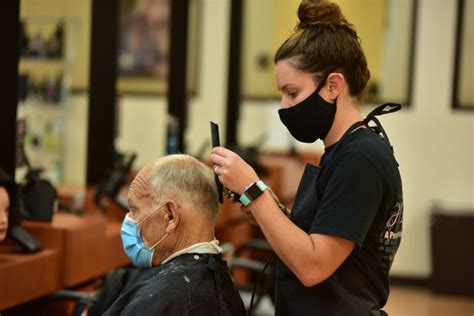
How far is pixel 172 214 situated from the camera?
2125mm

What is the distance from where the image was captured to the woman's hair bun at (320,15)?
2.00 meters

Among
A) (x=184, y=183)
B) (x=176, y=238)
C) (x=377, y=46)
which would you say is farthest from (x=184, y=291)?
(x=377, y=46)

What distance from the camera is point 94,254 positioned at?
129 inches

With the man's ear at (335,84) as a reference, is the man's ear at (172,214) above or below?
below

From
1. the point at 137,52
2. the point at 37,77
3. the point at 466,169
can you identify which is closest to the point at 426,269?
the point at 466,169

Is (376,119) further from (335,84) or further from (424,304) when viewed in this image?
(424,304)

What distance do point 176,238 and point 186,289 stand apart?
0.14 meters

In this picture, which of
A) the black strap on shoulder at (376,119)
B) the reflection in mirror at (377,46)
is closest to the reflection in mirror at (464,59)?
the reflection in mirror at (377,46)

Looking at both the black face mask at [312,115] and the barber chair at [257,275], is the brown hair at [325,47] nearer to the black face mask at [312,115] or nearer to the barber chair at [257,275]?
the black face mask at [312,115]

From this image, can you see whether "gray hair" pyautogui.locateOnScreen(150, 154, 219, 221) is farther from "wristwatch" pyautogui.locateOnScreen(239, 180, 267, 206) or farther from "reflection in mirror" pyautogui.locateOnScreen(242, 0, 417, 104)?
"reflection in mirror" pyautogui.locateOnScreen(242, 0, 417, 104)

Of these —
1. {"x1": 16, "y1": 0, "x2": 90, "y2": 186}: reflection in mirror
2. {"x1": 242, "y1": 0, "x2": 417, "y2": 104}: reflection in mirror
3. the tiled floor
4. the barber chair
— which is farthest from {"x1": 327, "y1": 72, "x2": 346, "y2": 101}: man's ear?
{"x1": 242, "y1": 0, "x2": 417, "y2": 104}: reflection in mirror

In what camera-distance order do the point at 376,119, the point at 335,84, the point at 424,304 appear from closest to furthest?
the point at 335,84
the point at 376,119
the point at 424,304

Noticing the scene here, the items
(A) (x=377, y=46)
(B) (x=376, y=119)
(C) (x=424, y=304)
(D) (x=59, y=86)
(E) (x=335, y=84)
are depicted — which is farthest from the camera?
(A) (x=377, y=46)

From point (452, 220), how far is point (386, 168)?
17.9ft
